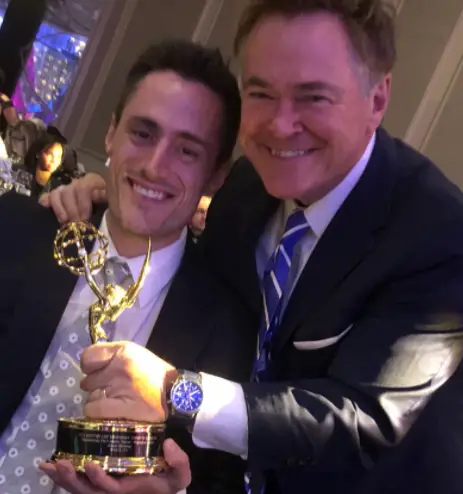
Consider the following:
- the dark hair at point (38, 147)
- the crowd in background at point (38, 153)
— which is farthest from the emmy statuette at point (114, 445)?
the dark hair at point (38, 147)

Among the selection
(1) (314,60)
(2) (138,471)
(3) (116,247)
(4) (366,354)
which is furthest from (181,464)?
(1) (314,60)

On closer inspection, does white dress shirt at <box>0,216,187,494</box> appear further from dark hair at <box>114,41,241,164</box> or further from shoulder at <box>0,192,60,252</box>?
dark hair at <box>114,41,241,164</box>

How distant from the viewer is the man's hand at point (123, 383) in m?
0.92

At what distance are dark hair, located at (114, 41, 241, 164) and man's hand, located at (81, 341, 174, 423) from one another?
1.62ft

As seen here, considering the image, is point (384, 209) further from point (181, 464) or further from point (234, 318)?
point (181, 464)

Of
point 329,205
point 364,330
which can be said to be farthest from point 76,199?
point 364,330

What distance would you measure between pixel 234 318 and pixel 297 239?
0.18 m

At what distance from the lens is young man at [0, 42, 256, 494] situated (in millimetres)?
1156

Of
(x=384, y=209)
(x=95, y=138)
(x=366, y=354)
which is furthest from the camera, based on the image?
(x=95, y=138)

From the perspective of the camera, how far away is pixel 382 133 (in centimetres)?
138

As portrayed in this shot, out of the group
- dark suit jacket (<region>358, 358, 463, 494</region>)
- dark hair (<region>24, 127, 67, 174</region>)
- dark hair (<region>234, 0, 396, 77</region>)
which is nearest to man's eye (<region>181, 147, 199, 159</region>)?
dark hair (<region>234, 0, 396, 77</region>)

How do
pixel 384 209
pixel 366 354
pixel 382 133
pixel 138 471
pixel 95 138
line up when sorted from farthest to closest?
pixel 95 138
pixel 382 133
pixel 384 209
pixel 366 354
pixel 138 471

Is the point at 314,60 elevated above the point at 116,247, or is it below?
above

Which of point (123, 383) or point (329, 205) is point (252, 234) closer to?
point (329, 205)
